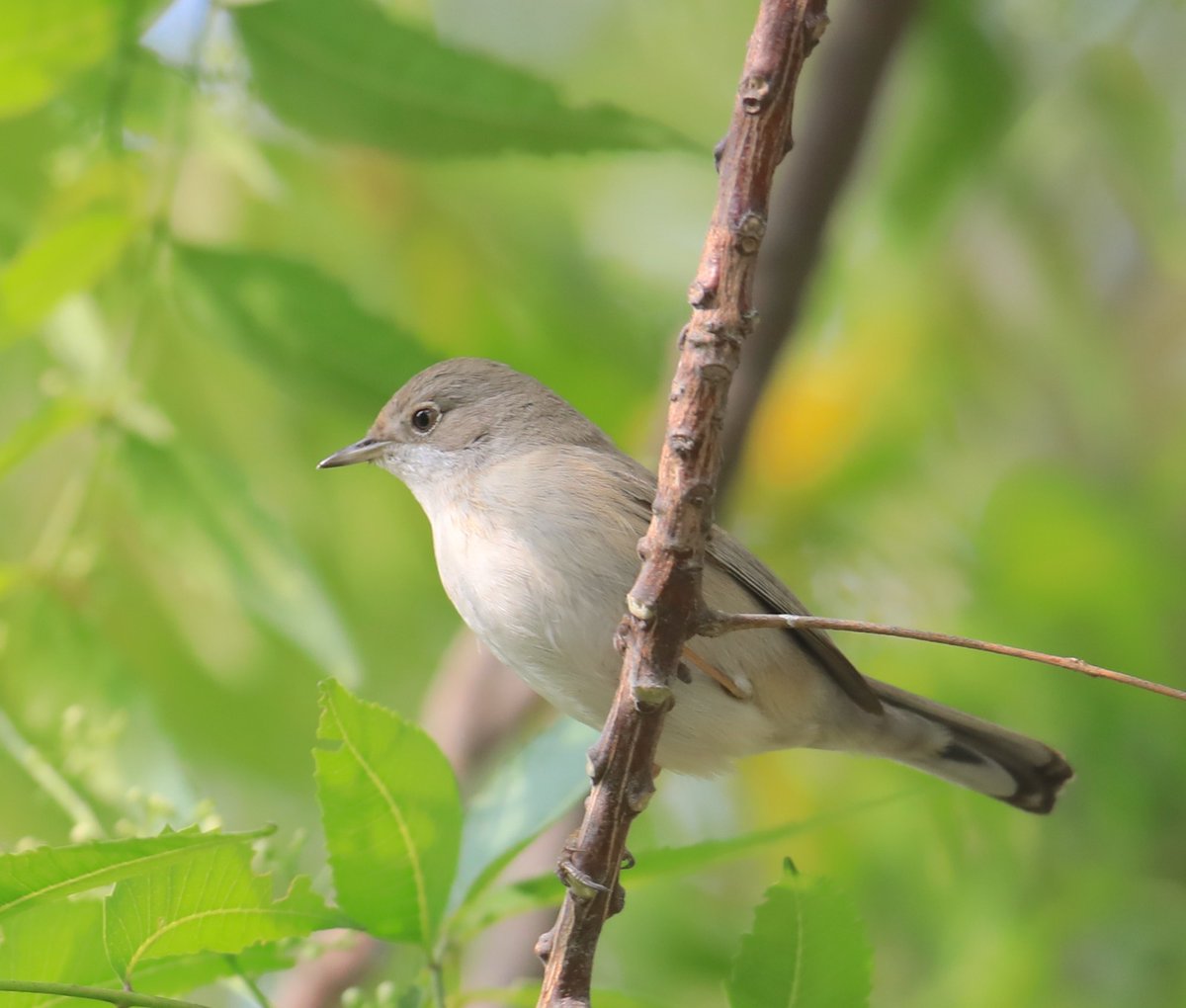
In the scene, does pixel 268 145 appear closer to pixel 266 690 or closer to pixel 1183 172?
pixel 266 690

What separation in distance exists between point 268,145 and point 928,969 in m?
3.70

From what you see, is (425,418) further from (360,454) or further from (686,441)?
(686,441)

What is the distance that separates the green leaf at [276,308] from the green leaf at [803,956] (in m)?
1.99

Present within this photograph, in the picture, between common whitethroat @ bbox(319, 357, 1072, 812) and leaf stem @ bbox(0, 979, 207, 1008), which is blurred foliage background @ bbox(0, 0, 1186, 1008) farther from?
leaf stem @ bbox(0, 979, 207, 1008)

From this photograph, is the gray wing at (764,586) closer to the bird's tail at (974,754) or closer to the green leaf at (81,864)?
the bird's tail at (974,754)

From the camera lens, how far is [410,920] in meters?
2.43

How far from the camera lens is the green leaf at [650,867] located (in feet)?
8.63

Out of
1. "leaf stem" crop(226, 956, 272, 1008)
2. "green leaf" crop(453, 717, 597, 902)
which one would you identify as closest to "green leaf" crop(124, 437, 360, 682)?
"green leaf" crop(453, 717, 597, 902)

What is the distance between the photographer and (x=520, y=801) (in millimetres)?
2887

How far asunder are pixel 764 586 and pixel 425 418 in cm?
121

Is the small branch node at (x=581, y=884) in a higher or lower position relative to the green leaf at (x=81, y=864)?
higher

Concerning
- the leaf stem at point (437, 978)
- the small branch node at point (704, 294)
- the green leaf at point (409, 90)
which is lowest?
the leaf stem at point (437, 978)

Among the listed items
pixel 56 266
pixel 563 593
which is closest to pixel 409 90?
pixel 56 266

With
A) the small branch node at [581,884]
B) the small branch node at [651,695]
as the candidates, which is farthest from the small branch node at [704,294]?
the small branch node at [581,884]
